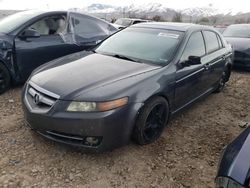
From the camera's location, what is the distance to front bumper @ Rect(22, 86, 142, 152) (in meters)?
3.06

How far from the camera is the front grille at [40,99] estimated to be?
3.22 m

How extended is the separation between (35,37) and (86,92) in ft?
8.72

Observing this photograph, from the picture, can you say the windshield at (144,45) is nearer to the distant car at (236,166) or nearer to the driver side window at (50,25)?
the driver side window at (50,25)

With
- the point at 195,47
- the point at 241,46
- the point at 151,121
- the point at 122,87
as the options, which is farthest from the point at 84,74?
the point at 241,46

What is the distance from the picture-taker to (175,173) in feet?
10.9

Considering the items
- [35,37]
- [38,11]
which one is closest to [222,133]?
[35,37]

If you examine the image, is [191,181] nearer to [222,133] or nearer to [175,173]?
[175,173]

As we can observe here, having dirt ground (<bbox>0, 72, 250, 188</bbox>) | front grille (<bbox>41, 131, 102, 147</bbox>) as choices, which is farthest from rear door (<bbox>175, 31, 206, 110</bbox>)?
front grille (<bbox>41, 131, 102, 147</bbox>)

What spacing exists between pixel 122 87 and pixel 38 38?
278 cm

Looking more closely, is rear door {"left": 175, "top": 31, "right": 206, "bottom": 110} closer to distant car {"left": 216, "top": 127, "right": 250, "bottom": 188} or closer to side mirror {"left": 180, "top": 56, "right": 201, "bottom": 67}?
side mirror {"left": 180, "top": 56, "right": 201, "bottom": 67}

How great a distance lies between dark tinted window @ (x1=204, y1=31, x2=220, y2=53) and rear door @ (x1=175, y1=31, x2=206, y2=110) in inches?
8.0

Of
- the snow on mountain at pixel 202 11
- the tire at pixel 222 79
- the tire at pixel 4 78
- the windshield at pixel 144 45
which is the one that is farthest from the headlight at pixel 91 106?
the snow on mountain at pixel 202 11

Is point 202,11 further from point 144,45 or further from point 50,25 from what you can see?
point 144,45

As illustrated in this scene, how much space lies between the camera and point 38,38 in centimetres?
540
